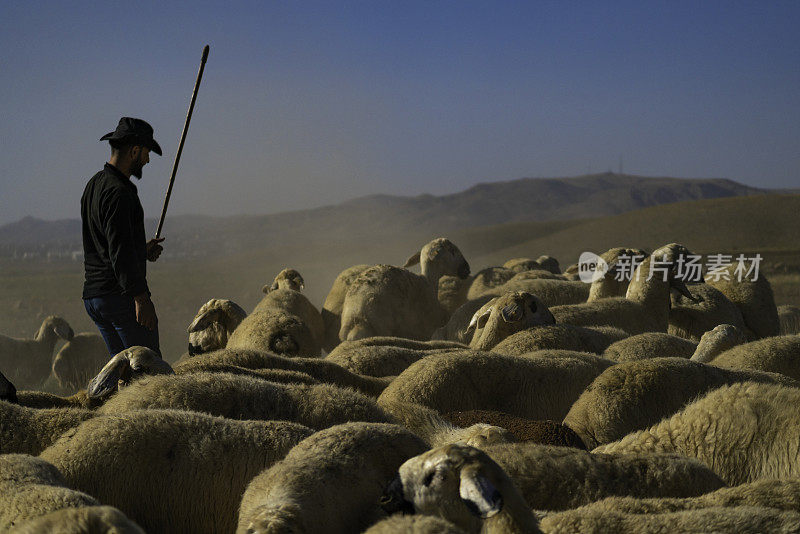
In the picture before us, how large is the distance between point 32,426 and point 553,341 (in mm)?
4331

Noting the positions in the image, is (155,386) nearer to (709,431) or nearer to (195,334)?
(709,431)

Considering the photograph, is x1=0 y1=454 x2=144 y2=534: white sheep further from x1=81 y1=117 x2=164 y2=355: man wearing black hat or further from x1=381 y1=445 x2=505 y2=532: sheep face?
x1=81 y1=117 x2=164 y2=355: man wearing black hat

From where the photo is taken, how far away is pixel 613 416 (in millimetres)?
5352

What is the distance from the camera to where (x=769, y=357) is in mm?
6742

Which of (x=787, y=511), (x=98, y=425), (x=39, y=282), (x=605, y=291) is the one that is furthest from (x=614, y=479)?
(x=39, y=282)

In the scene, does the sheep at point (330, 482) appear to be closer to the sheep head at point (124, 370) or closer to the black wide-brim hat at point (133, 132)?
the sheep head at point (124, 370)

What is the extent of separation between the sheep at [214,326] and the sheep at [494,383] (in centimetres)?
348

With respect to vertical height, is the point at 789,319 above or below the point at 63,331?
above

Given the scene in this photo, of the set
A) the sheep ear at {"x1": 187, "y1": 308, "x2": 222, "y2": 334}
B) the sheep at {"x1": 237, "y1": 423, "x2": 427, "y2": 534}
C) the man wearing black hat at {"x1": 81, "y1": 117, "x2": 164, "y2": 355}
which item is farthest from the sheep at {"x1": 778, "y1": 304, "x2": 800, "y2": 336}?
the sheep at {"x1": 237, "y1": 423, "x2": 427, "y2": 534}

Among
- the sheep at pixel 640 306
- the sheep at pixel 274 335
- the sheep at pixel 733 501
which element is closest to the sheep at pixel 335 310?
the sheep at pixel 274 335

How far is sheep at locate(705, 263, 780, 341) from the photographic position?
10.9m

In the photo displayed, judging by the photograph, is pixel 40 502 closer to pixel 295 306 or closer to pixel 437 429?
pixel 437 429

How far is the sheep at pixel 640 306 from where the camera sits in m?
9.30

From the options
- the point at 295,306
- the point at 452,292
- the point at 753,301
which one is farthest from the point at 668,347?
the point at 452,292
